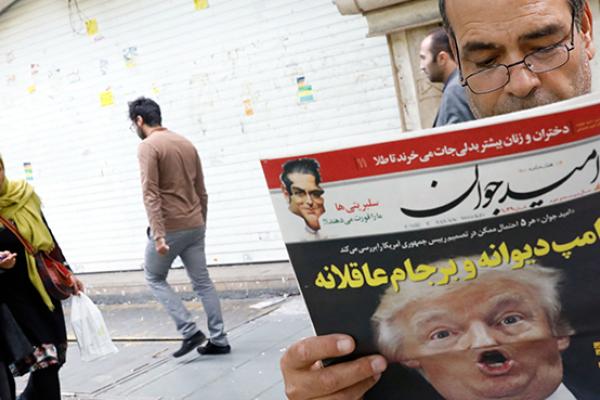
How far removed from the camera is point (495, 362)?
3.73 feet

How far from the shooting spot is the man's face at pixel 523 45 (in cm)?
138

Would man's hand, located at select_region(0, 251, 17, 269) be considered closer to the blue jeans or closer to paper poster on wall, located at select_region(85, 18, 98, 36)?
the blue jeans

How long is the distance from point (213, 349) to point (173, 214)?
118 centimetres

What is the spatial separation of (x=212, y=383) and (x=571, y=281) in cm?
441

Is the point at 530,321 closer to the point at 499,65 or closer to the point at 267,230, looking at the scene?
the point at 499,65

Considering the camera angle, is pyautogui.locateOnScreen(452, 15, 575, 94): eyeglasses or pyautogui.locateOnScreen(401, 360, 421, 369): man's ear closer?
pyautogui.locateOnScreen(401, 360, 421, 369): man's ear

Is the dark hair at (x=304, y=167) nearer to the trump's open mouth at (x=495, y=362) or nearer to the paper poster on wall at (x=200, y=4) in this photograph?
the trump's open mouth at (x=495, y=362)

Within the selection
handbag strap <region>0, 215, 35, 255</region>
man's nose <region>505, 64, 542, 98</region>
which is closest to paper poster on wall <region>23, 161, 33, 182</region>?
handbag strap <region>0, 215, 35, 255</region>

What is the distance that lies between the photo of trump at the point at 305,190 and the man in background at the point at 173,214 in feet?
15.0

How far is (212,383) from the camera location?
5.18 m

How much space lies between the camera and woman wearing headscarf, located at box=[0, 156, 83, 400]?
13.6 feet

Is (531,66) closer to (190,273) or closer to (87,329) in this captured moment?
(87,329)

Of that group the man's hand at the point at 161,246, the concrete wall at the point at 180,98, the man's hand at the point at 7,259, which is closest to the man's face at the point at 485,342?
the man's hand at the point at 7,259

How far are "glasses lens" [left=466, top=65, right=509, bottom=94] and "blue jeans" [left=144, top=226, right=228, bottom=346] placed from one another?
14.9ft
